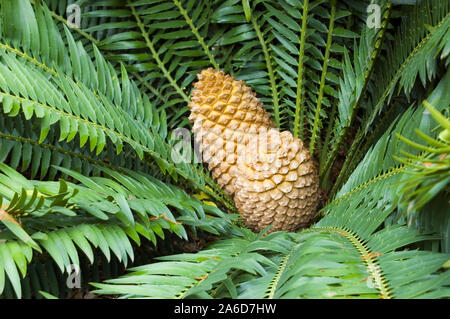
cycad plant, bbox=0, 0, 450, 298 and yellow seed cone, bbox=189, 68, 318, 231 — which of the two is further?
yellow seed cone, bbox=189, 68, 318, 231

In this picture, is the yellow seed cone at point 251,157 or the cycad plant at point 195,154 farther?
the yellow seed cone at point 251,157

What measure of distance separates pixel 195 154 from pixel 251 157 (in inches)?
6.5

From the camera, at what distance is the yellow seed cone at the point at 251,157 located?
3.90 ft

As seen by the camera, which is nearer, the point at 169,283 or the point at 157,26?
the point at 169,283

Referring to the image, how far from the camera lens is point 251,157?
1207 millimetres

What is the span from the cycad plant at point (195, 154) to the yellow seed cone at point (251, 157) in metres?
0.05

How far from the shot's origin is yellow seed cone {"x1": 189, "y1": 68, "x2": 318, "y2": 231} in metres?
1.19

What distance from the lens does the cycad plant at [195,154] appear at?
0.69m

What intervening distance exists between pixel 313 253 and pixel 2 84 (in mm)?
618

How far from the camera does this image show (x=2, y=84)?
88 centimetres

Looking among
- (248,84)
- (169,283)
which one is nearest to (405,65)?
(248,84)

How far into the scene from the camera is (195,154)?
129 cm

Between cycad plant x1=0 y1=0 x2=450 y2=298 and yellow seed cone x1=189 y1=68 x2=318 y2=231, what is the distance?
5 cm
